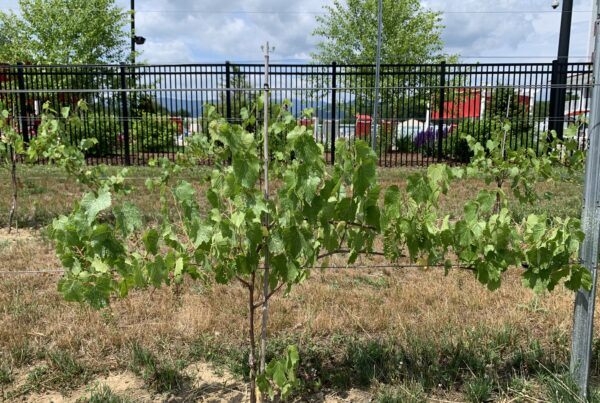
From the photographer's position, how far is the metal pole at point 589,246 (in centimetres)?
237

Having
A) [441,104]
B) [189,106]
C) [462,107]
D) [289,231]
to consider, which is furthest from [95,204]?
[462,107]

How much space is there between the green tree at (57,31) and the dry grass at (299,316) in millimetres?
13245

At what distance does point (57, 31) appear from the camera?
1577cm

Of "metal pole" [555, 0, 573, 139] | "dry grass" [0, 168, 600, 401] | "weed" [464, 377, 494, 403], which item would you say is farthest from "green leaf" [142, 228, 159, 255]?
"metal pole" [555, 0, 573, 139]

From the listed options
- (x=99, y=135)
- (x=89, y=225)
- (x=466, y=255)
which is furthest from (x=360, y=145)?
(x=99, y=135)

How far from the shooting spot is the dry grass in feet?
10.0

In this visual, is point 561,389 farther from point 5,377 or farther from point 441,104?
point 441,104

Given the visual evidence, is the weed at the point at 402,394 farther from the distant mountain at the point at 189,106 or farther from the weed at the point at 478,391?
the distant mountain at the point at 189,106

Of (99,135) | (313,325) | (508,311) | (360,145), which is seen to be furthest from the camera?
(99,135)

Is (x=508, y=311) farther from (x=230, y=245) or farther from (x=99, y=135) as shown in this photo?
(x=99, y=135)

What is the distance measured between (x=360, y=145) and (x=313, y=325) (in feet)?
5.51

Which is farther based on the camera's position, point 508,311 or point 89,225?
point 508,311

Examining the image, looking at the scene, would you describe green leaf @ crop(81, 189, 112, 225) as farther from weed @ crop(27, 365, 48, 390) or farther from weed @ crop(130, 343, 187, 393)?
weed @ crop(27, 365, 48, 390)

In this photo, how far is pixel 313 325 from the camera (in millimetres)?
3258
